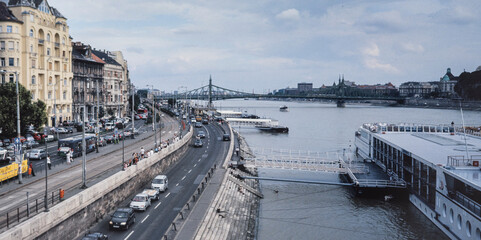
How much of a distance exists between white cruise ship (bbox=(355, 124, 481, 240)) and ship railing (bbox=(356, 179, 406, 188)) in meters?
0.83

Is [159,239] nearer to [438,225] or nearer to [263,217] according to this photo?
[263,217]

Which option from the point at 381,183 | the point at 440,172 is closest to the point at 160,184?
the point at 381,183

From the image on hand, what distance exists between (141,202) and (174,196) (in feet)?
16.2

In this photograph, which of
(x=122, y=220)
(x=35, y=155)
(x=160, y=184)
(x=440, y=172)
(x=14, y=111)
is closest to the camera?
(x=122, y=220)

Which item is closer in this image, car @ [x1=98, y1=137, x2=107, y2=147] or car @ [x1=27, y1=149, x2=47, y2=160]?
car @ [x1=27, y1=149, x2=47, y2=160]

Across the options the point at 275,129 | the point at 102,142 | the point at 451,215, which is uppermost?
the point at 102,142

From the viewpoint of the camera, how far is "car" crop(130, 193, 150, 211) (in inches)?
1216

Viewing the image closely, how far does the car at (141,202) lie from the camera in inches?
1216

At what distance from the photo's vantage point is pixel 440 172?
35.0 meters

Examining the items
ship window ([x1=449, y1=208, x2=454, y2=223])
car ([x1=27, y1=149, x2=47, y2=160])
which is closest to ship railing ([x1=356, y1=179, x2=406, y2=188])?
ship window ([x1=449, y1=208, x2=454, y2=223])

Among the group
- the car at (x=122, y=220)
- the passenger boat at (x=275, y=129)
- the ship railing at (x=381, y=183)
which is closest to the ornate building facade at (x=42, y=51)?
the car at (x=122, y=220)

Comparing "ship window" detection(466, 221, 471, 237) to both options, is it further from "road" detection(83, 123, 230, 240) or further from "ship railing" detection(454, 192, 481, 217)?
"road" detection(83, 123, 230, 240)

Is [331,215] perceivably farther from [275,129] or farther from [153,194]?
[275,129]

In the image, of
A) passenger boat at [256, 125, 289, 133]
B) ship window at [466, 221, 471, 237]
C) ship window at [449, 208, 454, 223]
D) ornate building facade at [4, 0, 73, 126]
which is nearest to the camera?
ship window at [466, 221, 471, 237]
